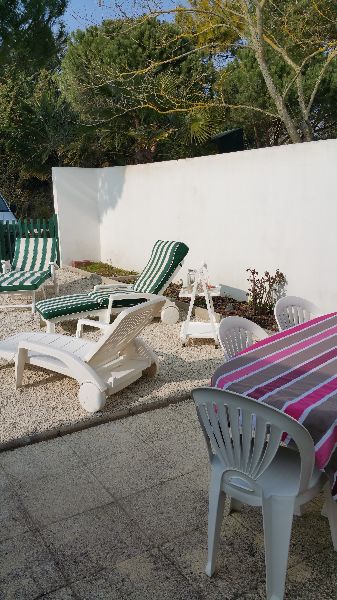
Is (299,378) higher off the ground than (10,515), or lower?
higher

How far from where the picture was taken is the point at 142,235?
32.8 feet

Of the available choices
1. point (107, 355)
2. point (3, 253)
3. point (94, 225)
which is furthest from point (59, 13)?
point (107, 355)

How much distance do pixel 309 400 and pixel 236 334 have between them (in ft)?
3.44

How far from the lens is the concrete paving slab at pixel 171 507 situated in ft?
9.01

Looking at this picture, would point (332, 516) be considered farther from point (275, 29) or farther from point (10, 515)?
point (275, 29)

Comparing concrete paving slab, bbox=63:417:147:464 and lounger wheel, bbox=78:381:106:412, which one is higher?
lounger wheel, bbox=78:381:106:412

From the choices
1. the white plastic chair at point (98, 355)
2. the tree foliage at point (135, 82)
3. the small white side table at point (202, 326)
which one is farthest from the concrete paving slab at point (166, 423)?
the tree foliage at point (135, 82)

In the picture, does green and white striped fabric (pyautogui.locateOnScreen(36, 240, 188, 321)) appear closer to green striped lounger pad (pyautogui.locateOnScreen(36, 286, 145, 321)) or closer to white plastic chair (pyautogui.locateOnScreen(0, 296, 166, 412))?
green striped lounger pad (pyautogui.locateOnScreen(36, 286, 145, 321))

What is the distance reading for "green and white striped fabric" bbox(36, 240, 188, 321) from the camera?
5.84 metres

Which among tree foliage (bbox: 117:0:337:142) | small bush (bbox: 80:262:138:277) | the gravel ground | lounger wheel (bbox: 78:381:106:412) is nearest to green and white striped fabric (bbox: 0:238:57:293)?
small bush (bbox: 80:262:138:277)

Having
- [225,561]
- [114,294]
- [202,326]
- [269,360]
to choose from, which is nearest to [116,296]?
[114,294]

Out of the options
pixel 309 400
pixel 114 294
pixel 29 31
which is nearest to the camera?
pixel 309 400

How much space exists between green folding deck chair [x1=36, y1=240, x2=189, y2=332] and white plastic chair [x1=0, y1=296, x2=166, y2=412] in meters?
0.76

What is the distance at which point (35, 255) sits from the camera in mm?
8742
